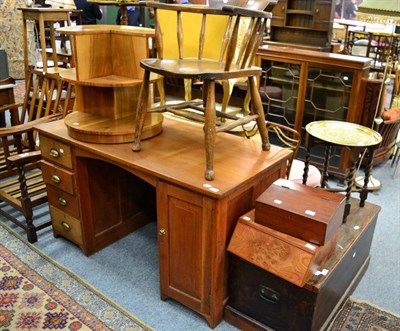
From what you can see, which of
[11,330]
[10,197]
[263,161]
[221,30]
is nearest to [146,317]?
[11,330]

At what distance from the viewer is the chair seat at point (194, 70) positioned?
1.77 m

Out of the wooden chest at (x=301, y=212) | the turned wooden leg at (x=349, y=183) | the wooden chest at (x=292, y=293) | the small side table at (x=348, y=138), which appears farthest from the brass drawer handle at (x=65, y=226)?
the turned wooden leg at (x=349, y=183)

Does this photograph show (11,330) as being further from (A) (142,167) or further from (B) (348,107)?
(B) (348,107)

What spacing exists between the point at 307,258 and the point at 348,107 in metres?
2.13

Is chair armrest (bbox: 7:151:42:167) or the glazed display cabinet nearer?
chair armrest (bbox: 7:151:42:167)

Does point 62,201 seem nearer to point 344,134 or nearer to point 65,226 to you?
point 65,226

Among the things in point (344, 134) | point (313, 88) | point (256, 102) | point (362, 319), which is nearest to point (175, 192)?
point (256, 102)

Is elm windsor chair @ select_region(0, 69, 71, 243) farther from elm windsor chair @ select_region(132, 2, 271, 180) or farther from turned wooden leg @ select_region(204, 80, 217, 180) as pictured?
turned wooden leg @ select_region(204, 80, 217, 180)

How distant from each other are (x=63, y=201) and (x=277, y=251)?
4.39ft

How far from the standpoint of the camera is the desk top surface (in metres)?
1.81

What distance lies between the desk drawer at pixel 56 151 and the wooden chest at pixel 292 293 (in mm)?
1046

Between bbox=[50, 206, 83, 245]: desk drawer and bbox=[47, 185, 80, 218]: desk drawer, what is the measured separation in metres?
0.04

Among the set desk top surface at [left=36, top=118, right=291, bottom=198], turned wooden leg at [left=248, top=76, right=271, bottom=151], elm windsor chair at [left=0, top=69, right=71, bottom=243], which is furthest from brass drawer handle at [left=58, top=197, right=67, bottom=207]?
turned wooden leg at [left=248, top=76, right=271, bottom=151]

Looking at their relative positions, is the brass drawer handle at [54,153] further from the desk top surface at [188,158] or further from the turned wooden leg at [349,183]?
the turned wooden leg at [349,183]
